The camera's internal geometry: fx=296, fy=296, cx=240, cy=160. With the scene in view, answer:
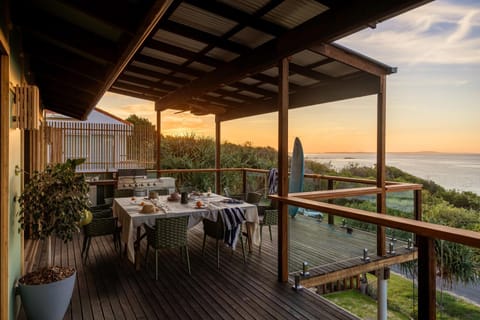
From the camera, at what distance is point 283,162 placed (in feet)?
11.9

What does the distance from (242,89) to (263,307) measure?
4672 millimetres

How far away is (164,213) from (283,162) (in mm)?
1694

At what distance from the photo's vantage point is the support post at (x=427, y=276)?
6.42 ft

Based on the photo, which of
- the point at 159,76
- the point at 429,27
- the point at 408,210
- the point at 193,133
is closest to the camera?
the point at 408,210

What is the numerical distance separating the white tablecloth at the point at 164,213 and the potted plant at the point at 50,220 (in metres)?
0.88

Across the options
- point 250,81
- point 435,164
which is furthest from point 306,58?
point 435,164

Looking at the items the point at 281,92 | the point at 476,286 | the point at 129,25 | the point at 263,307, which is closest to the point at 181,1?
the point at 129,25

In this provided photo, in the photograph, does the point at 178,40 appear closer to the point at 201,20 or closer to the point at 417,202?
the point at 201,20

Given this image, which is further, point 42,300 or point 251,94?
point 251,94

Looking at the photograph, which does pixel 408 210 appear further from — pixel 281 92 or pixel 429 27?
pixel 429 27

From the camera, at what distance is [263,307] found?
2.94 metres

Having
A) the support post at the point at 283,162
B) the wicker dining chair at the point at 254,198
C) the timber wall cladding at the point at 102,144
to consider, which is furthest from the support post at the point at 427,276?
the timber wall cladding at the point at 102,144

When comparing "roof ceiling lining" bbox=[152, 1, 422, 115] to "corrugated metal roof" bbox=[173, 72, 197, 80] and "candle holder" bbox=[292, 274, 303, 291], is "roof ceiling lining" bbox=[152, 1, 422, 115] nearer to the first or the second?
"corrugated metal roof" bbox=[173, 72, 197, 80]

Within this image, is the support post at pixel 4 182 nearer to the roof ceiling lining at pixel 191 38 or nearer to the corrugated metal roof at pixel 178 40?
the roof ceiling lining at pixel 191 38
